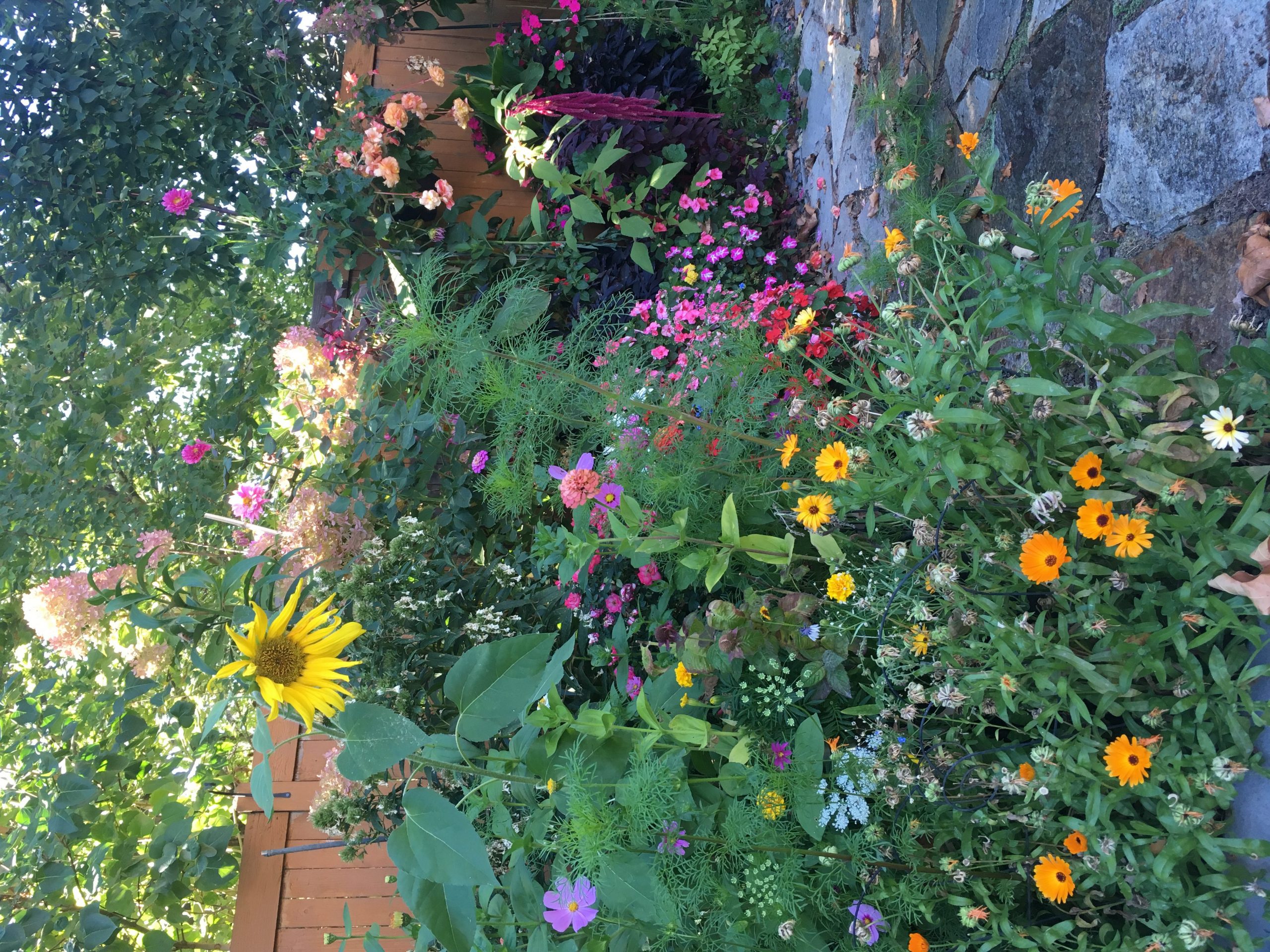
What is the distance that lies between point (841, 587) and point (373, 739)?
0.77m

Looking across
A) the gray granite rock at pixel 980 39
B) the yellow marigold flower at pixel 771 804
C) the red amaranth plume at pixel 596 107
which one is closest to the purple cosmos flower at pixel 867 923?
the yellow marigold flower at pixel 771 804

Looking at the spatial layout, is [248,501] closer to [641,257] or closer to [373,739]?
[641,257]

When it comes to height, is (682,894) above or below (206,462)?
above

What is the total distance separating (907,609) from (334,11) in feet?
10.2

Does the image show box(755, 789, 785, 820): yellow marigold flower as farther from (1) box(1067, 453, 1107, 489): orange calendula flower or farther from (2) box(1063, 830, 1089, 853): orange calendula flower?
(1) box(1067, 453, 1107, 489): orange calendula flower

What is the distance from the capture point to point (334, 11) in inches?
120

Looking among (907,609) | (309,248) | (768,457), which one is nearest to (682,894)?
(907,609)

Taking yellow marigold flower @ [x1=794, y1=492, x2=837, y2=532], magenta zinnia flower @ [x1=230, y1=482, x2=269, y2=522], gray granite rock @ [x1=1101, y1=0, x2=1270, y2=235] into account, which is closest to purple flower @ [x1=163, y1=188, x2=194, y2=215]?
magenta zinnia flower @ [x1=230, y1=482, x2=269, y2=522]

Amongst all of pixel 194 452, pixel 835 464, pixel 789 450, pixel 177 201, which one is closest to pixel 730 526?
pixel 789 450

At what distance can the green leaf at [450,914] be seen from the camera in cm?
105

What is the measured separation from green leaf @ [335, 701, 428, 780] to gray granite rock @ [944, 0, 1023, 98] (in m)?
1.76

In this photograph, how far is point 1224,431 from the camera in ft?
3.14

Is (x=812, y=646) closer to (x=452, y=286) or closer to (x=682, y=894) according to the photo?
(x=682, y=894)

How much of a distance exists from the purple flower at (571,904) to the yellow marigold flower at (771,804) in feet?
1.05
